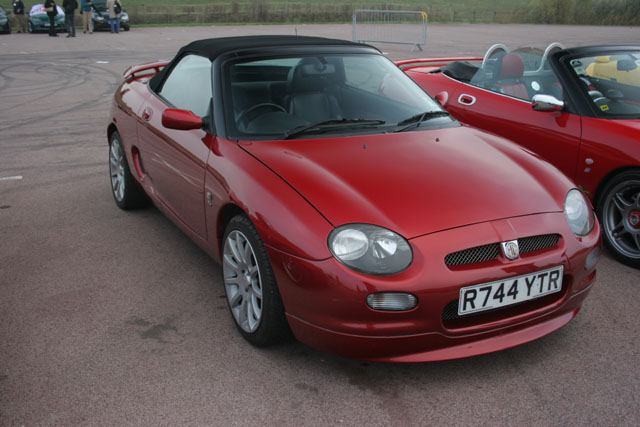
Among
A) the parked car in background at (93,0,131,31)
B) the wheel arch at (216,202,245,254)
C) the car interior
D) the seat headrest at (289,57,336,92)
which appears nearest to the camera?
the wheel arch at (216,202,245,254)

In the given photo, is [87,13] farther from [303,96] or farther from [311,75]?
[303,96]

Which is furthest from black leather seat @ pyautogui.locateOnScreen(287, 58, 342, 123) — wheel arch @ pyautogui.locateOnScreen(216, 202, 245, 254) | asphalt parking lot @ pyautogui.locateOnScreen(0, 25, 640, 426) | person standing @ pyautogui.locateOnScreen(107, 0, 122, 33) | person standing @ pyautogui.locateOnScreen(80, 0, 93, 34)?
person standing @ pyautogui.locateOnScreen(107, 0, 122, 33)

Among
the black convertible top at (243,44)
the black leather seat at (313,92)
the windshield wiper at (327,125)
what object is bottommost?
the windshield wiper at (327,125)

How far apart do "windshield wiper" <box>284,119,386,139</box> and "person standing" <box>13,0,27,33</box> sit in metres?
28.7

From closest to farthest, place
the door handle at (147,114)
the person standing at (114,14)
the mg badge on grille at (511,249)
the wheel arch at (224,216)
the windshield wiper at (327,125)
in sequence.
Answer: the mg badge on grille at (511,249) → the wheel arch at (224,216) → the windshield wiper at (327,125) → the door handle at (147,114) → the person standing at (114,14)

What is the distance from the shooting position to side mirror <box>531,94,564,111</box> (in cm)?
446

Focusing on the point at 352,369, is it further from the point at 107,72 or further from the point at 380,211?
the point at 107,72

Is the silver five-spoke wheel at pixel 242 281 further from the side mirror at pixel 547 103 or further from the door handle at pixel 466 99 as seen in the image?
the door handle at pixel 466 99

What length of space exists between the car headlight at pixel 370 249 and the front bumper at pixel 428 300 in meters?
0.03

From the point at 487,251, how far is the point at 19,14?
101ft

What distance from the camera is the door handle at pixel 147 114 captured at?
433 cm

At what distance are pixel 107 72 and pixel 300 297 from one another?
12.3 metres

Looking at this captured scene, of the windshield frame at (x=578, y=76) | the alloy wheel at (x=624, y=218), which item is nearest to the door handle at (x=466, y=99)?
the windshield frame at (x=578, y=76)

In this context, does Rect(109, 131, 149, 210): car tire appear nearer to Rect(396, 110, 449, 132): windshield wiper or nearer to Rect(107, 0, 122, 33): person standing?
Rect(396, 110, 449, 132): windshield wiper
